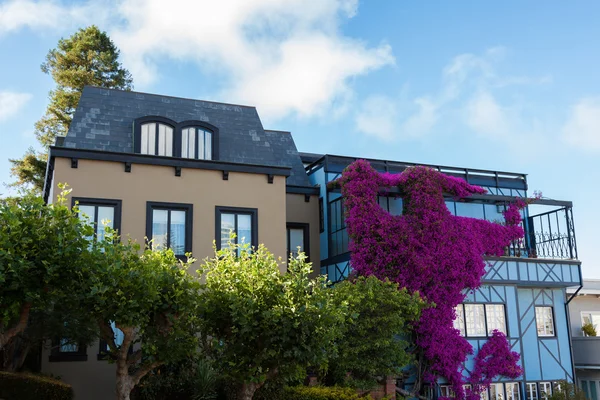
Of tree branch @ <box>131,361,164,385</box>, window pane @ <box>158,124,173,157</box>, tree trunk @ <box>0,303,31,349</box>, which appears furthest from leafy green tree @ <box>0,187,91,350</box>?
window pane @ <box>158,124,173,157</box>

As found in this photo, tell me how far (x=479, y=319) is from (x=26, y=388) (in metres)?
15.6

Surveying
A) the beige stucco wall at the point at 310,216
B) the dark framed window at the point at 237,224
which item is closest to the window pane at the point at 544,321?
the beige stucco wall at the point at 310,216

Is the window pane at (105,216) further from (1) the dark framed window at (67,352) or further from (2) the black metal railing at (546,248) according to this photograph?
(2) the black metal railing at (546,248)

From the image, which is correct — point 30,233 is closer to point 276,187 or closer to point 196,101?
point 276,187

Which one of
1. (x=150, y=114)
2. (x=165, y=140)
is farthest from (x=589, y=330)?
(x=150, y=114)

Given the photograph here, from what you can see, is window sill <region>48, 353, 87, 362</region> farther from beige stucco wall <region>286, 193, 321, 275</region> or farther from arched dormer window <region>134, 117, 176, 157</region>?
beige stucco wall <region>286, 193, 321, 275</region>

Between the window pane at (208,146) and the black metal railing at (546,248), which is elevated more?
the window pane at (208,146)

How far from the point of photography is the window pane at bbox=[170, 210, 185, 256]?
20.7 meters

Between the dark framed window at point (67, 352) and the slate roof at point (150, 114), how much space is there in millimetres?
6237

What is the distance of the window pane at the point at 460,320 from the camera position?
23328 millimetres

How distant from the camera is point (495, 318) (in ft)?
78.7

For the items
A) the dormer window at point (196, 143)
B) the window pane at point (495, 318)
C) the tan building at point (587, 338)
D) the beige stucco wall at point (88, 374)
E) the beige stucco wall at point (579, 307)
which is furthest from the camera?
the beige stucco wall at point (579, 307)

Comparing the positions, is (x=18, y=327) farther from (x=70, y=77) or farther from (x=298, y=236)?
(x=70, y=77)

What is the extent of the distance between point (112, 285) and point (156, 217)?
293 inches
